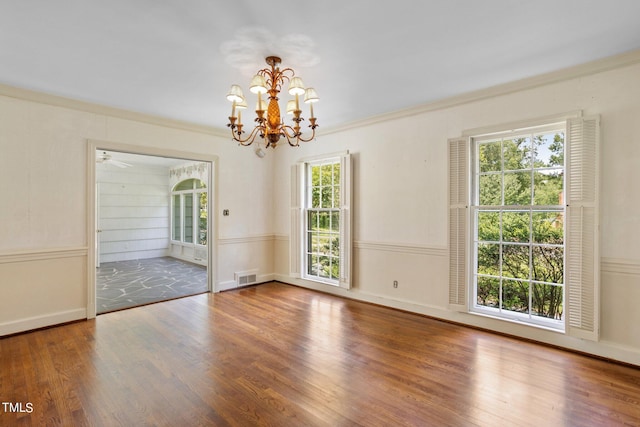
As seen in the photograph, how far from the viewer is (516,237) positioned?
3484 mm

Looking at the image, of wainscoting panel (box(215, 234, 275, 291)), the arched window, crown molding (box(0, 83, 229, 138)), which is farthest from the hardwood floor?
the arched window

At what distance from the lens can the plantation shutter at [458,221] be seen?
370 centimetres

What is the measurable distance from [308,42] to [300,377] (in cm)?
265

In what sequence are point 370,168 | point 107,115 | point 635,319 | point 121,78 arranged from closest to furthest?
point 635,319, point 121,78, point 107,115, point 370,168

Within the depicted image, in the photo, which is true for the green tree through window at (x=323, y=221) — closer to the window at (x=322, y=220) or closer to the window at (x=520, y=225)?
the window at (x=322, y=220)

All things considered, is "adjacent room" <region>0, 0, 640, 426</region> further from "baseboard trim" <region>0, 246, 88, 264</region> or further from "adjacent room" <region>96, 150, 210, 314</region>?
"adjacent room" <region>96, 150, 210, 314</region>

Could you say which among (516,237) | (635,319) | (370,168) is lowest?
(635,319)

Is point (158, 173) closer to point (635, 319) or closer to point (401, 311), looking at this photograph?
point (401, 311)

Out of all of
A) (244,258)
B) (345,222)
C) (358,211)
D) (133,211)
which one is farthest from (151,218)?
(358,211)

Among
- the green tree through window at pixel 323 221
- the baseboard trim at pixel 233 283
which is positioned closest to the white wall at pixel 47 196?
the baseboard trim at pixel 233 283

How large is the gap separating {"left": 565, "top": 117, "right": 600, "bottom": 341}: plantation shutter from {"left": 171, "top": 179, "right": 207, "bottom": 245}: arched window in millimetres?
7193

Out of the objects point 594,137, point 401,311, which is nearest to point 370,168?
point 401,311

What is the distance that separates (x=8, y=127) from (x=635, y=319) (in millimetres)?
6381

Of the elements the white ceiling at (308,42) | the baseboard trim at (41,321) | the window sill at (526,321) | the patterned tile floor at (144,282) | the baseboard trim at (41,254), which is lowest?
the patterned tile floor at (144,282)
